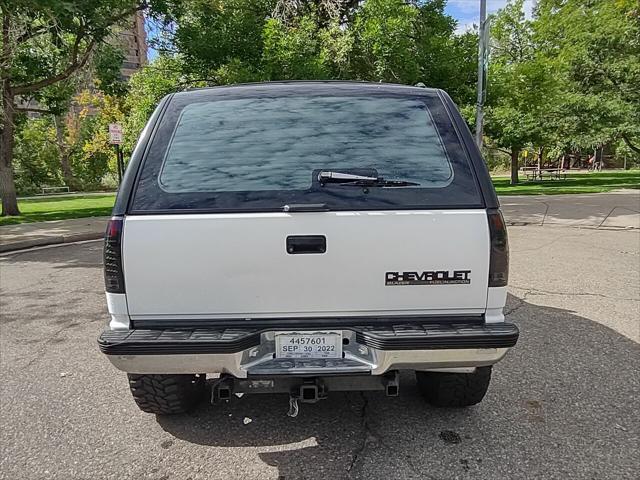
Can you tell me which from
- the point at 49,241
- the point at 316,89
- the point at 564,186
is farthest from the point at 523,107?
the point at 316,89

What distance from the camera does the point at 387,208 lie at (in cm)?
224

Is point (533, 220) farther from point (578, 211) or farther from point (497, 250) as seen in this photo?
point (497, 250)

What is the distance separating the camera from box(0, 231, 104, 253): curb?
9552 mm

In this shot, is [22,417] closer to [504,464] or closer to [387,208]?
[387,208]

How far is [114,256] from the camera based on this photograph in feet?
7.32

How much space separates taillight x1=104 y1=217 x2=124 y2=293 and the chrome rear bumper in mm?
233

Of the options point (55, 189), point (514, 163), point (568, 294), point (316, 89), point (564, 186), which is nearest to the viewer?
point (316, 89)

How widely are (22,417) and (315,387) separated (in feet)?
6.81

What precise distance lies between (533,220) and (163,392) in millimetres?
11063

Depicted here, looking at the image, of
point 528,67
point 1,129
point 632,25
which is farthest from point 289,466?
point 632,25

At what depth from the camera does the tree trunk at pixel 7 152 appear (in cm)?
1301

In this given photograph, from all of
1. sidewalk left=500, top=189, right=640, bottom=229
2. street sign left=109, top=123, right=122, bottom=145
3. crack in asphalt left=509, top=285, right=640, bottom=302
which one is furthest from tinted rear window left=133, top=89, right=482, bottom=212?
street sign left=109, top=123, right=122, bottom=145

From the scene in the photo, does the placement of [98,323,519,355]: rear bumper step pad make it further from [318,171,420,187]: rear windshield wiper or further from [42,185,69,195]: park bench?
[42,185,69,195]: park bench

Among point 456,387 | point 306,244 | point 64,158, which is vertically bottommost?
point 456,387
